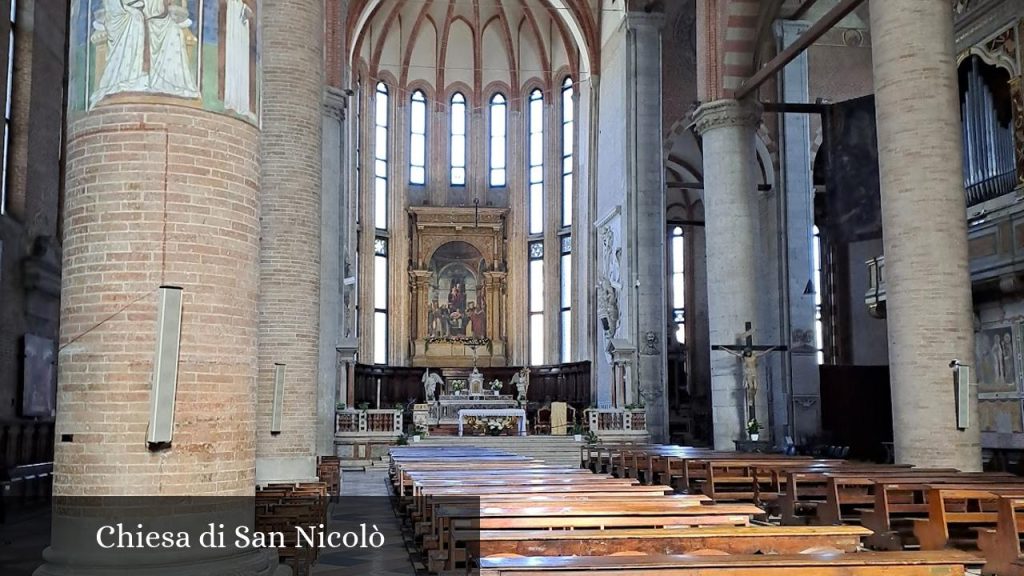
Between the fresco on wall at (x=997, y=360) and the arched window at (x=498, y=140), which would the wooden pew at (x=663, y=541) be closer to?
the fresco on wall at (x=997, y=360)

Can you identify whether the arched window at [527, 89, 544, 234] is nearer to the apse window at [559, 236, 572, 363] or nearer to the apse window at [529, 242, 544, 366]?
the apse window at [529, 242, 544, 366]

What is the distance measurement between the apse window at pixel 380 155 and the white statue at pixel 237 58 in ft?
90.2

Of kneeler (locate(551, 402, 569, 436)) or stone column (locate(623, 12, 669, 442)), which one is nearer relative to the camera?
stone column (locate(623, 12, 669, 442))

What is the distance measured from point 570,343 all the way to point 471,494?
25.4 meters

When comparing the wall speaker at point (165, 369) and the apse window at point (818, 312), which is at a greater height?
the apse window at point (818, 312)

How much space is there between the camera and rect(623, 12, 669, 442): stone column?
2533 cm

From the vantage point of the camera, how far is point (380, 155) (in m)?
34.6

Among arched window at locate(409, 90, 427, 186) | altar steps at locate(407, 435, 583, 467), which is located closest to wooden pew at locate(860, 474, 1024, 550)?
altar steps at locate(407, 435, 583, 467)

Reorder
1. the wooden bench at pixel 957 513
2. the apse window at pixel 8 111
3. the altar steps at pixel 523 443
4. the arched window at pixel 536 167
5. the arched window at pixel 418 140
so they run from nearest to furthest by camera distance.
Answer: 1. the wooden bench at pixel 957 513
2. the apse window at pixel 8 111
3. the altar steps at pixel 523 443
4. the arched window at pixel 536 167
5. the arched window at pixel 418 140

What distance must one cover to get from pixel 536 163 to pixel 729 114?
1551cm

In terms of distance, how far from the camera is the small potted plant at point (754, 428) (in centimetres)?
1844

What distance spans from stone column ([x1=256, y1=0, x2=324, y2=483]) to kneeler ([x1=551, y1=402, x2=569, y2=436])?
44.7 feet

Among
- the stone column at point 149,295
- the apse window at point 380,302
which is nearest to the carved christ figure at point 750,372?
the stone column at point 149,295

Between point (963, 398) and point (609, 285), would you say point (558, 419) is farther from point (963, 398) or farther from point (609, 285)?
point (963, 398)
